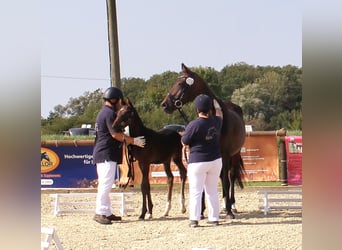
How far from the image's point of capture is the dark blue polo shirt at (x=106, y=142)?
8.26 meters

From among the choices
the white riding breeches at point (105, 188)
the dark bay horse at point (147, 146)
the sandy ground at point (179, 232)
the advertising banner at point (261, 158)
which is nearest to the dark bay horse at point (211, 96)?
the dark bay horse at point (147, 146)

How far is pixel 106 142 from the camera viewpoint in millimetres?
8328

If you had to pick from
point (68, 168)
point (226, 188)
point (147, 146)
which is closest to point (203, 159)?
point (226, 188)

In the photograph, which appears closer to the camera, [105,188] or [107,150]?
[105,188]

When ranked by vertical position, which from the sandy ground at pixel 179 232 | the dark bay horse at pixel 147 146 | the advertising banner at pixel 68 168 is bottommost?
the sandy ground at pixel 179 232

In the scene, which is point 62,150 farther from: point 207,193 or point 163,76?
point 163,76

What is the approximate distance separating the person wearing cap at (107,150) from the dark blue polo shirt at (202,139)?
114cm

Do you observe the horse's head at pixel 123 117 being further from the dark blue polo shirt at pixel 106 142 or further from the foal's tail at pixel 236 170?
the foal's tail at pixel 236 170

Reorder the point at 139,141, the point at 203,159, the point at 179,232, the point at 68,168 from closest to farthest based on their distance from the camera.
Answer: the point at 179,232
the point at 203,159
the point at 139,141
the point at 68,168

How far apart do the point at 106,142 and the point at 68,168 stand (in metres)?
5.85

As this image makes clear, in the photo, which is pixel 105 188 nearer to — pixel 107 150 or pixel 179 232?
pixel 107 150

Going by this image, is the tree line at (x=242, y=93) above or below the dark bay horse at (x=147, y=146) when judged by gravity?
above
